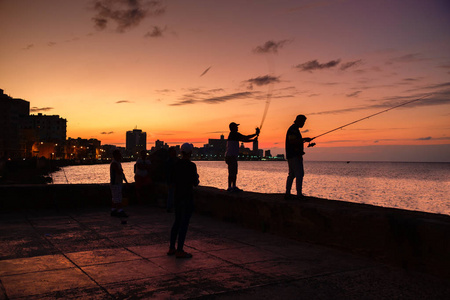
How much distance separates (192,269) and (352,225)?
2472mm

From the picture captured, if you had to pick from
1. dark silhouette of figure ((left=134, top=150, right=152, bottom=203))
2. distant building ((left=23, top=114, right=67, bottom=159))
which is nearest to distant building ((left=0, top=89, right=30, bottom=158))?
distant building ((left=23, top=114, right=67, bottom=159))

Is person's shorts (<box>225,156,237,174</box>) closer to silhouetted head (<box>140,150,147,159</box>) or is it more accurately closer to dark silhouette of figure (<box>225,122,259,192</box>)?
dark silhouette of figure (<box>225,122,259,192</box>)

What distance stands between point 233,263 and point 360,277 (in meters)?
1.66

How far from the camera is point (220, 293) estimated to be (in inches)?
158

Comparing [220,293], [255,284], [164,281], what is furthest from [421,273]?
[164,281]

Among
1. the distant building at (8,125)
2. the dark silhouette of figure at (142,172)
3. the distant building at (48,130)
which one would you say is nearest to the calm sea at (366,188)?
the dark silhouette of figure at (142,172)

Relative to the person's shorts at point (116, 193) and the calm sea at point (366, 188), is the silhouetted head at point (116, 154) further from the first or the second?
the calm sea at point (366, 188)

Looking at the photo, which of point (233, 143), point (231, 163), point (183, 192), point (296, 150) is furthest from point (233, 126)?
point (183, 192)

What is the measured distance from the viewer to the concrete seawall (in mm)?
4684

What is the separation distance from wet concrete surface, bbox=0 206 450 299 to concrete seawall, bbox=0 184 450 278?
16 centimetres

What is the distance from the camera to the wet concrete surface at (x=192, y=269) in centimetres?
407

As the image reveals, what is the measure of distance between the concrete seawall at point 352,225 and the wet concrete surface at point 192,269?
0.54 ft

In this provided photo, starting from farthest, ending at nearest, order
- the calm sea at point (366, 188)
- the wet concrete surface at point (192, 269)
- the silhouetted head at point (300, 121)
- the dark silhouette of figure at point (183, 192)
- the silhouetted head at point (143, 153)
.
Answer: the calm sea at point (366, 188) → the silhouetted head at point (143, 153) → the silhouetted head at point (300, 121) → the dark silhouette of figure at point (183, 192) → the wet concrete surface at point (192, 269)

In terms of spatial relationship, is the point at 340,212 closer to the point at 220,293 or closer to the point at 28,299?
the point at 220,293
